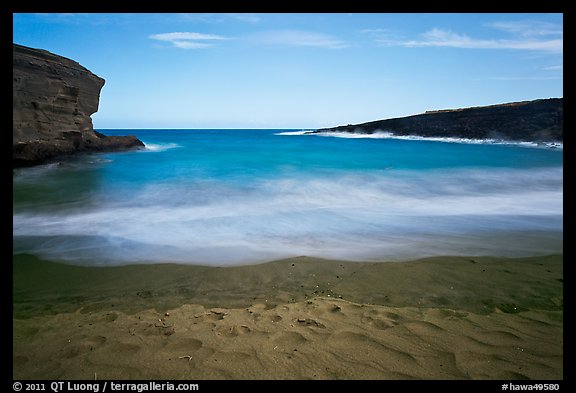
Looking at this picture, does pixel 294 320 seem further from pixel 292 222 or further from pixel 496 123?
pixel 496 123

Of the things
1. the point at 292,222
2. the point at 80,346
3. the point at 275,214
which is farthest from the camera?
the point at 275,214

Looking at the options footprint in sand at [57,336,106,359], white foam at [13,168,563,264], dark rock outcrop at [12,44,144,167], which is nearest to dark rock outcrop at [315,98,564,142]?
white foam at [13,168,563,264]

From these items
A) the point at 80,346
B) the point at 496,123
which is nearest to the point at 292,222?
the point at 80,346

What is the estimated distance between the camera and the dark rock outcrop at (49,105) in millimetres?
14008

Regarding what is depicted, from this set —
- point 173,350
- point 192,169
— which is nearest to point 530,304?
point 173,350

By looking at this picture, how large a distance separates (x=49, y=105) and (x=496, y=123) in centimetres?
3864

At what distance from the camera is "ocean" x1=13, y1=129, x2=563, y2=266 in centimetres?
544

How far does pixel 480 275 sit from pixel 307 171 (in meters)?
11.6

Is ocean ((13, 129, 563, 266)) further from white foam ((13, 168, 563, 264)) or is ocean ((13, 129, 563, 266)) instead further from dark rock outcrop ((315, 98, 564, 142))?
dark rock outcrop ((315, 98, 564, 142))

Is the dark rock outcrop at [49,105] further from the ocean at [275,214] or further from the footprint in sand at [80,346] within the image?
the footprint in sand at [80,346]

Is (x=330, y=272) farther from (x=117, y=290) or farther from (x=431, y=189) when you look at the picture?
(x=431, y=189)

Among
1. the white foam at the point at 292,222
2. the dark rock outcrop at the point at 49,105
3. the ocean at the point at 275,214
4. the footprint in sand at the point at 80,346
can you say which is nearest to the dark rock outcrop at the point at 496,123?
the ocean at the point at 275,214

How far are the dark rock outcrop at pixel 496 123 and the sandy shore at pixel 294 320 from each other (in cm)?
3206

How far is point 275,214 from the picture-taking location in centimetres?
793
